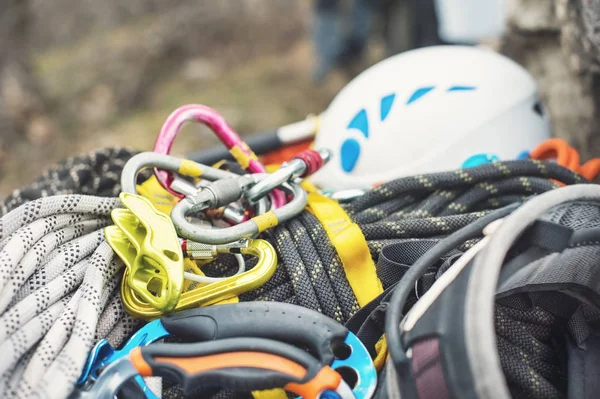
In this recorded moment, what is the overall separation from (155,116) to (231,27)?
950 mm

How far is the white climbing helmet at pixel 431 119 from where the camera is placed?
105 cm

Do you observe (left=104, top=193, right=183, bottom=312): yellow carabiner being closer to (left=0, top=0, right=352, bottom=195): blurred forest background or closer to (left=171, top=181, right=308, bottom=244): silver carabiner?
(left=171, top=181, right=308, bottom=244): silver carabiner

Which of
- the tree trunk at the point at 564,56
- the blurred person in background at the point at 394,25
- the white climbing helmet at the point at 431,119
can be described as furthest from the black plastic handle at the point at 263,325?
the blurred person in background at the point at 394,25

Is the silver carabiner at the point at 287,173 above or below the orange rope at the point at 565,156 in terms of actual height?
above

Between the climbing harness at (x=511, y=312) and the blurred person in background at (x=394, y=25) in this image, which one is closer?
the climbing harness at (x=511, y=312)

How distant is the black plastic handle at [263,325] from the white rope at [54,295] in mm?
81

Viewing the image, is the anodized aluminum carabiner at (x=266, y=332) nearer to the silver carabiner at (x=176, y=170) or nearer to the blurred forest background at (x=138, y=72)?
the silver carabiner at (x=176, y=170)

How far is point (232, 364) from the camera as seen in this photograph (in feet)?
1.81

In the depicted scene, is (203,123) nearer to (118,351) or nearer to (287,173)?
(287,173)

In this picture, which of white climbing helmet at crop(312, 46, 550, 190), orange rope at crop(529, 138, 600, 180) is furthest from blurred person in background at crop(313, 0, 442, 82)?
orange rope at crop(529, 138, 600, 180)

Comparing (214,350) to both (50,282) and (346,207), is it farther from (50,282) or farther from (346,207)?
(346,207)

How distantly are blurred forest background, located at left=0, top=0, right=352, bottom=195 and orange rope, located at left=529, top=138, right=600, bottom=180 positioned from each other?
1829 millimetres

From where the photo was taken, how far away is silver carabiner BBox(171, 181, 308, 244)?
0.66 meters

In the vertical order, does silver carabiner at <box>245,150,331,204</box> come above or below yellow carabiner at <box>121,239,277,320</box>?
above
